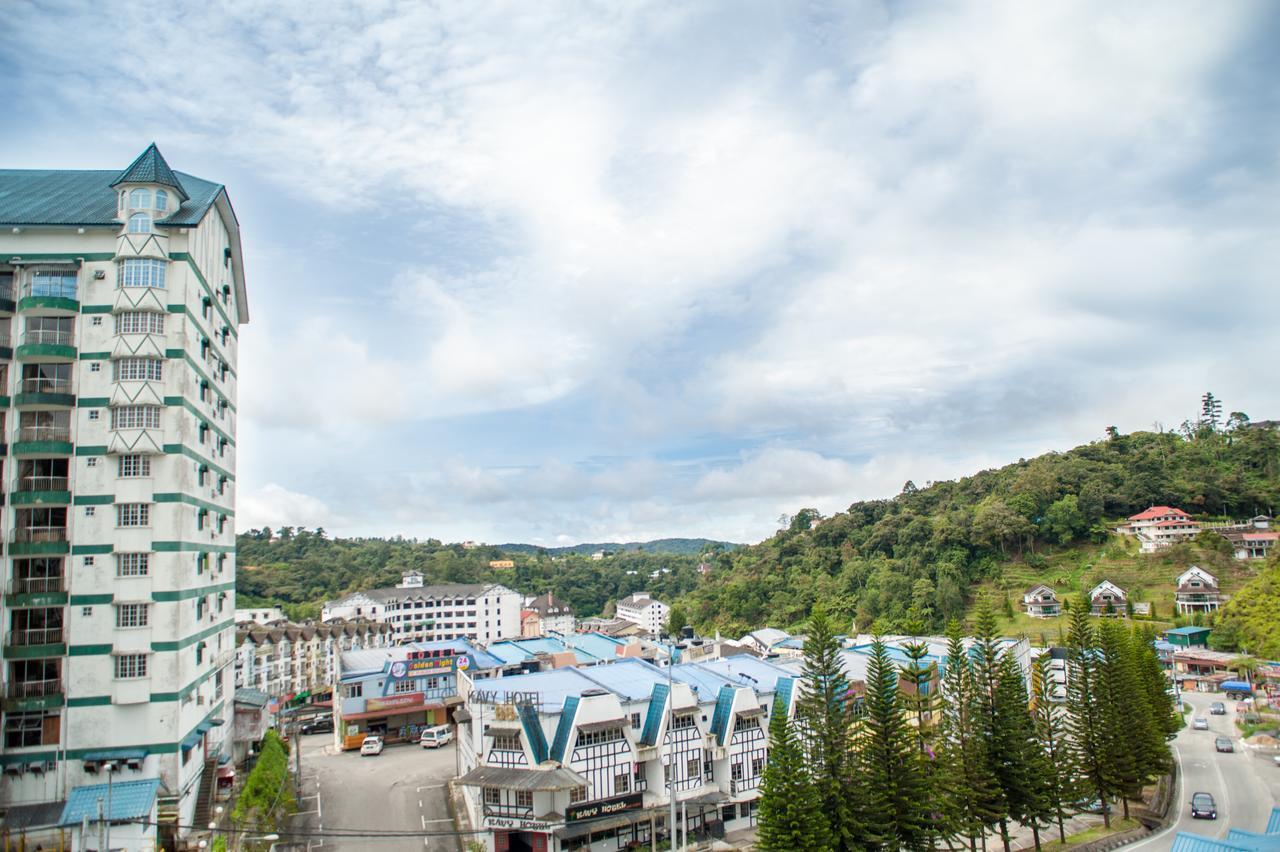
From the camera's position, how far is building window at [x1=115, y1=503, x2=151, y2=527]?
25.3 meters

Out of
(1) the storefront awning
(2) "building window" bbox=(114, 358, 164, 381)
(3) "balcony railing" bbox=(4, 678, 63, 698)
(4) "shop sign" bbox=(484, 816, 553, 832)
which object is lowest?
(4) "shop sign" bbox=(484, 816, 553, 832)

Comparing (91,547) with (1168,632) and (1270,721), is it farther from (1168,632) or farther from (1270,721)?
(1168,632)

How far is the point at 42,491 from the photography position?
25.2 meters

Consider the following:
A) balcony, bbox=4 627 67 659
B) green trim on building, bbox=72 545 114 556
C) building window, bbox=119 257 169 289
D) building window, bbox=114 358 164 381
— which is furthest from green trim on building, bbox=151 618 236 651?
building window, bbox=119 257 169 289

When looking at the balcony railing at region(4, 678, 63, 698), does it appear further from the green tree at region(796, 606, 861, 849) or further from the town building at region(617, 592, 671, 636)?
the town building at region(617, 592, 671, 636)

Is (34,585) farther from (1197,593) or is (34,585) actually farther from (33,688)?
(1197,593)

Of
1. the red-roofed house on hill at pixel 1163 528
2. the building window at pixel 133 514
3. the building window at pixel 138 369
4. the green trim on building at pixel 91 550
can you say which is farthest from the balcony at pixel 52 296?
the red-roofed house on hill at pixel 1163 528

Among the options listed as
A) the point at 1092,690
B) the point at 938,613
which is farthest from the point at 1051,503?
the point at 1092,690

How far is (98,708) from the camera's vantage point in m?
24.3

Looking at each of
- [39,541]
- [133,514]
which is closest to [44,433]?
[39,541]

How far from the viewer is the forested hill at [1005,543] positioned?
84375 millimetres

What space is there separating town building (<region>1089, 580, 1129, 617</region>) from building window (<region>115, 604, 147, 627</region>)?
79705mm

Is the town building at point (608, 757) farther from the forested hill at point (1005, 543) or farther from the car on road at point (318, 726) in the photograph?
the forested hill at point (1005, 543)

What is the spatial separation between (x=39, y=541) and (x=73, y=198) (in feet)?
39.6
